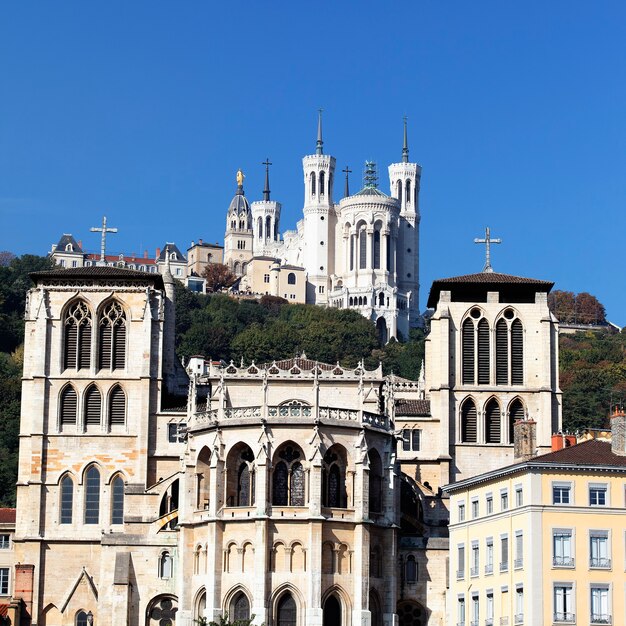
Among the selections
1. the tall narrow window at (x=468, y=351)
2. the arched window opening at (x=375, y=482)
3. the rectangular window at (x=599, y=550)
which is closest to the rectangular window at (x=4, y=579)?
the tall narrow window at (x=468, y=351)

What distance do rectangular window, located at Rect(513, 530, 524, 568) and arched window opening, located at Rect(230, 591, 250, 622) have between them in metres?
14.3

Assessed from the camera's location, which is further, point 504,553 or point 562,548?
point 504,553

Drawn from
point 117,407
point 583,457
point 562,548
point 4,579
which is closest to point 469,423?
point 117,407

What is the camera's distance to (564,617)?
7669cm

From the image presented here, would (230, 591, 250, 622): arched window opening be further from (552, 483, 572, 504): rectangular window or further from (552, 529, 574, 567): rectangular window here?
(552, 483, 572, 504): rectangular window

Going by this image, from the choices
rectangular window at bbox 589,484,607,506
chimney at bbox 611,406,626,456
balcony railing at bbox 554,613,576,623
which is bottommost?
balcony railing at bbox 554,613,576,623

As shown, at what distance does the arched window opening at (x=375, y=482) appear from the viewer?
90500 millimetres

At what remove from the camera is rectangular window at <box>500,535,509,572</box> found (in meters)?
80.2

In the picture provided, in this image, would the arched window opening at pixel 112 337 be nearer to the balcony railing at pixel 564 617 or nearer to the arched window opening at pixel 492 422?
the arched window opening at pixel 492 422

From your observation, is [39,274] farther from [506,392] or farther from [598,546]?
[598,546]

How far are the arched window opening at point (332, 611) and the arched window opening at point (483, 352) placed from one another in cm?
2428

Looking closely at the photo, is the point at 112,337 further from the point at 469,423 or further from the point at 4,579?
the point at 469,423

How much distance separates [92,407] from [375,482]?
22.9m

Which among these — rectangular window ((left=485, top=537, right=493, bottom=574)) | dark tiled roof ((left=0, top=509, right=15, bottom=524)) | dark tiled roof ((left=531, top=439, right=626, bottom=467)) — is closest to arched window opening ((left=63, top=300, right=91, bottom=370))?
dark tiled roof ((left=0, top=509, right=15, bottom=524))
